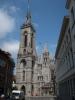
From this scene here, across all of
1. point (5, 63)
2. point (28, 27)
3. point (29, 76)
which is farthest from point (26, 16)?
point (5, 63)

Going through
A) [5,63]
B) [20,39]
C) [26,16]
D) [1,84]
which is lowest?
[1,84]

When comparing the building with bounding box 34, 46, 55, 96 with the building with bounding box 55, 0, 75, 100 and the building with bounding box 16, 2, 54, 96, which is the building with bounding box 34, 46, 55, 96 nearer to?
the building with bounding box 16, 2, 54, 96

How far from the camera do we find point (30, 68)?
269 ft

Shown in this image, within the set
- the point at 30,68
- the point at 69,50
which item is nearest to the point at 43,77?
the point at 30,68

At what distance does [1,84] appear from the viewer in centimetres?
3575

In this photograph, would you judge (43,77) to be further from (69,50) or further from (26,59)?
(69,50)

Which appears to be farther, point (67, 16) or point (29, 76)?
point (29, 76)

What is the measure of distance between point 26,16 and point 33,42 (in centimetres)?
1831

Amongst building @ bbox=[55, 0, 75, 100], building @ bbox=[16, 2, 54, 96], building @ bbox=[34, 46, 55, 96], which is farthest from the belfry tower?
building @ bbox=[55, 0, 75, 100]

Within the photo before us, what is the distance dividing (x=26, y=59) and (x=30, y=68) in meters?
5.20

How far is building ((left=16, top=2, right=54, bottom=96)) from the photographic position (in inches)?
3174

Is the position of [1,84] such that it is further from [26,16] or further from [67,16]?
[26,16]

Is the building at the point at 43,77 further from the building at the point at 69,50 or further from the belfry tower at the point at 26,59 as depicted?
the building at the point at 69,50

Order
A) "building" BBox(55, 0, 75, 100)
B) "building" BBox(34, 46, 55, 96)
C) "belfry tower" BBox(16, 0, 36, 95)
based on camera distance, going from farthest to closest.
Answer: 1. "building" BBox(34, 46, 55, 96)
2. "belfry tower" BBox(16, 0, 36, 95)
3. "building" BBox(55, 0, 75, 100)
